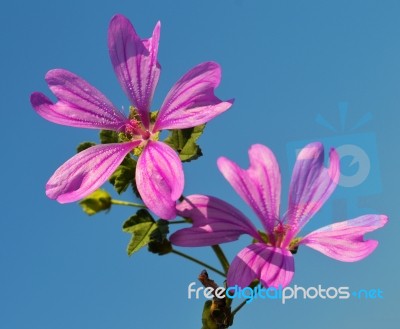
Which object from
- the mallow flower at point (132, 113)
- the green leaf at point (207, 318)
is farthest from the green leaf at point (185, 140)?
the green leaf at point (207, 318)

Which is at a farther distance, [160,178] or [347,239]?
[347,239]

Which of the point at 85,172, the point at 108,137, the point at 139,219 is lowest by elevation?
the point at 139,219

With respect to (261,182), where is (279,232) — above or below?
below

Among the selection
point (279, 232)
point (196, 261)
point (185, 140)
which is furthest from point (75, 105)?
point (279, 232)

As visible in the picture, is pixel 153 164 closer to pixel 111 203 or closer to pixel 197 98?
pixel 197 98

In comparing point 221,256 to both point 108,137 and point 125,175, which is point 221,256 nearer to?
point 125,175

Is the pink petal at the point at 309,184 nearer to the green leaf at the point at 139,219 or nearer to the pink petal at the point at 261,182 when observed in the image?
the pink petal at the point at 261,182

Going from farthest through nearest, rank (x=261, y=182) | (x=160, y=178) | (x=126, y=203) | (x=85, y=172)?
(x=126, y=203)
(x=261, y=182)
(x=85, y=172)
(x=160, y=178)
